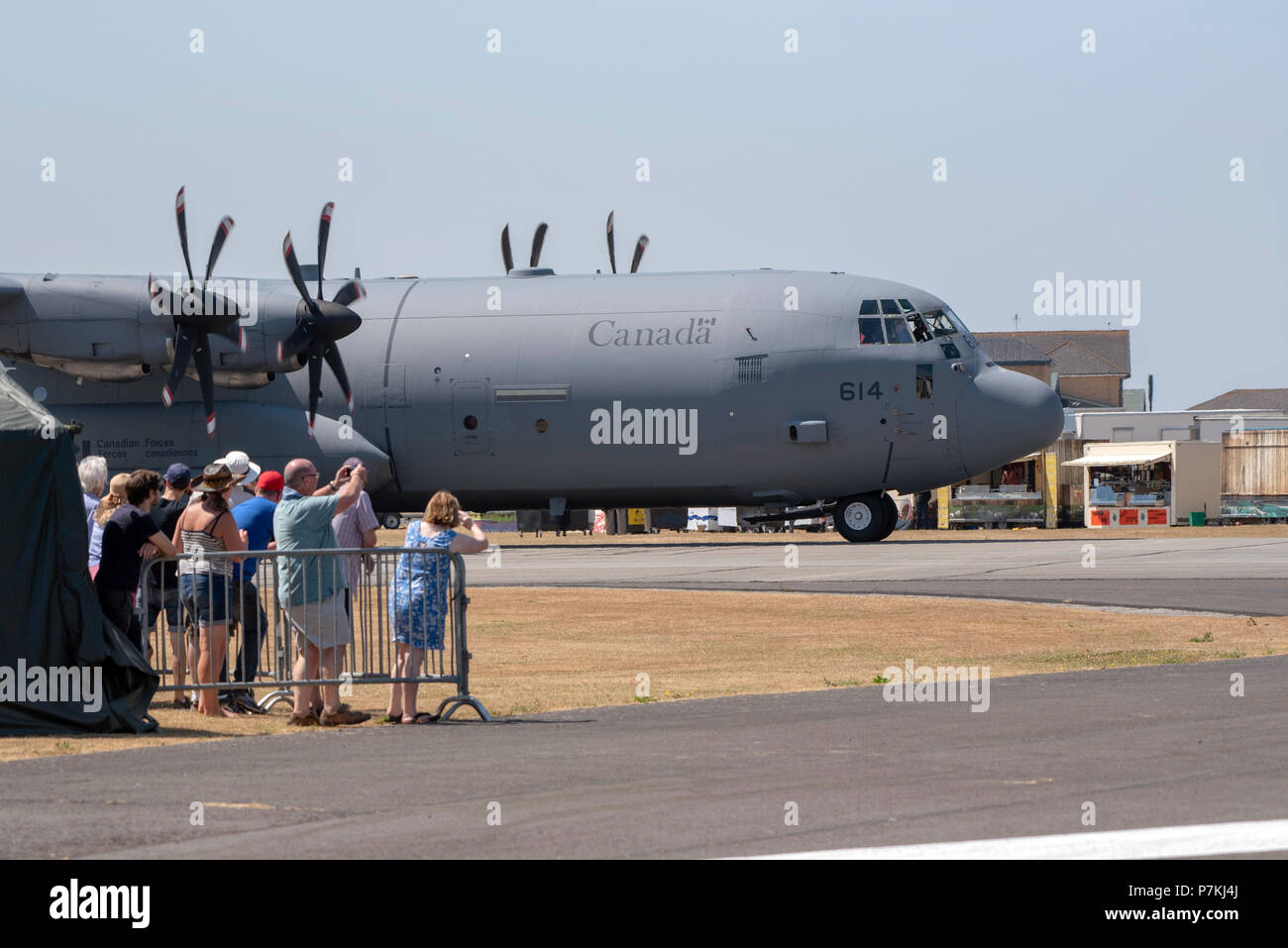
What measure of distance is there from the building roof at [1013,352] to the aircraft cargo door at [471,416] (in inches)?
3749

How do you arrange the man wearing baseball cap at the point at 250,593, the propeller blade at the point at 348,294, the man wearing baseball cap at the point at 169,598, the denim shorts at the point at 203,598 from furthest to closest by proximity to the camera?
the propeller blade at the point at 348,294, the man wearing baseball cap at the point at 250,593, the man wearing baseball cap at the point at 169,598, the denim shorts at the point at 203,598

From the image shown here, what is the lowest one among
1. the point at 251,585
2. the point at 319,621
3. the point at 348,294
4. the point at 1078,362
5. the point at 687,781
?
the point at 687,781

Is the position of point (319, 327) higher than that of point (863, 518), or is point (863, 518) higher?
point (319, 327)

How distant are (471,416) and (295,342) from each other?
191 inches

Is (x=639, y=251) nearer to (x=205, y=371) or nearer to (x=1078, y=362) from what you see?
(x=205, y=371)

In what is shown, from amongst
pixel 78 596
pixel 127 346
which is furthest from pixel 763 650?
pixel 127 346

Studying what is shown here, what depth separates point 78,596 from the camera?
521 inches

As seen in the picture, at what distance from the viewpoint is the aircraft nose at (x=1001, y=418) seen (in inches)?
1382

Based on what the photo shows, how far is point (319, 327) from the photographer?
3394 centimetres

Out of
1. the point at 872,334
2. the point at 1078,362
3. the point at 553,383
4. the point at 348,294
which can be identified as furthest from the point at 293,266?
the point at 1078,362

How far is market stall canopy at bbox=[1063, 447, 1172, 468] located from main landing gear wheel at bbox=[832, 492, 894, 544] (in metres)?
19.8

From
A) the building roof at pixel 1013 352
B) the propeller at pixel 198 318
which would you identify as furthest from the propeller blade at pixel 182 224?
the building roof at pixel 1013 352

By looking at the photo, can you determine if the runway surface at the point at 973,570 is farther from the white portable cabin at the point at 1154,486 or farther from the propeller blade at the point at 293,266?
the white portable cabin at the point at 1154,486

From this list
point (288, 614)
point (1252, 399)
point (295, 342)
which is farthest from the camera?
point (1252, 399)
